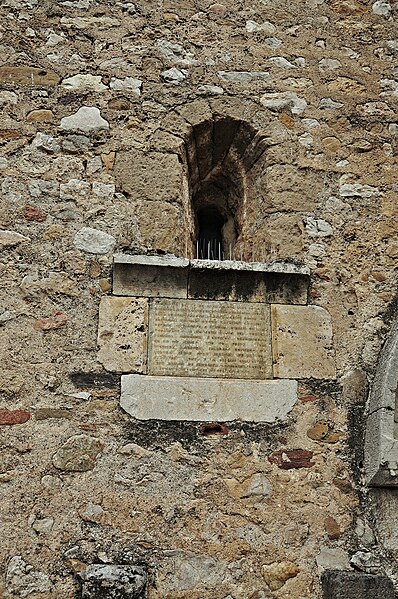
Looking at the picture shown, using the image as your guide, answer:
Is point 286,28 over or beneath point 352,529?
over

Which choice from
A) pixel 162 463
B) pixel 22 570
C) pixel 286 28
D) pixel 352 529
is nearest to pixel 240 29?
pixel 286 28

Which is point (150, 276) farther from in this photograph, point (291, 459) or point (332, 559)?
point (332, 559)

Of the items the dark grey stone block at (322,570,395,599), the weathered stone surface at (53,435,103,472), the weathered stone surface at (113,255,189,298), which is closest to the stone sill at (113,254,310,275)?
the weathered stone surface at (113,255,189,298)

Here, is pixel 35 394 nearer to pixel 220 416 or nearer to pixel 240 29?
pixel 220 416

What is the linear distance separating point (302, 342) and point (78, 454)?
1.38 metres

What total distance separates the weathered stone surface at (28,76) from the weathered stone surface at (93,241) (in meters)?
1.06

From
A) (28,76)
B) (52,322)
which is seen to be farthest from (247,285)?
(28,76)

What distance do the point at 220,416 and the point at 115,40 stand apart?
2542 millimetres

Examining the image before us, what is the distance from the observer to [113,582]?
10.8ft

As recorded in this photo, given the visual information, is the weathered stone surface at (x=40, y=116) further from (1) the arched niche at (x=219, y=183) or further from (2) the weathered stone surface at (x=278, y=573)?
(2) the weathered stone surface at (x=278, y=573)

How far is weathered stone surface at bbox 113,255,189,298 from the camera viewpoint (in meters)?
3.95

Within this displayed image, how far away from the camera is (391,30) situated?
484cm

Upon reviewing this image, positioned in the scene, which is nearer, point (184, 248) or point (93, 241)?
point (93, 241)

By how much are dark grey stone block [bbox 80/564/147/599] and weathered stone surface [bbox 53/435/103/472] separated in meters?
0.49
